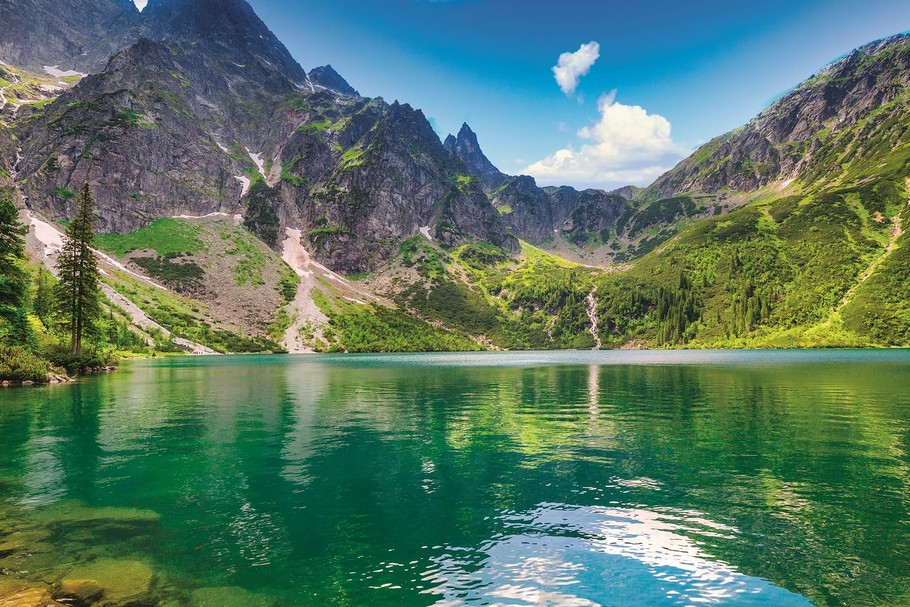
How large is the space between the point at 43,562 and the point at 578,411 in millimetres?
41445

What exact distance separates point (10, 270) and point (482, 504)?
276ft

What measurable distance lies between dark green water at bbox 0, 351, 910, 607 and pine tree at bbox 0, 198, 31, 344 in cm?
3618

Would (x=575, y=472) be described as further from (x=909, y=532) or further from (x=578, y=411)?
(x=578, y=411)

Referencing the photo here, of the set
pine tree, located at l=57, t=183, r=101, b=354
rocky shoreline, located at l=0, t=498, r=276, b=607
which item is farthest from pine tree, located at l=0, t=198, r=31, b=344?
rocky shoreline, located at l=0, t=498, r=276, b=607

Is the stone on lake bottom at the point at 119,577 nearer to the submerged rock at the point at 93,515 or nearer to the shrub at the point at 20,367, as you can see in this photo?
the submerged rock at the point at 93,515

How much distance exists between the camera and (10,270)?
71.6 meters

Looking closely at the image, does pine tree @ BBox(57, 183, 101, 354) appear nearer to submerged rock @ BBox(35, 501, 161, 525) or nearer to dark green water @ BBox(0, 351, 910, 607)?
dark green water @ BBox(0, 351, 910, 607)

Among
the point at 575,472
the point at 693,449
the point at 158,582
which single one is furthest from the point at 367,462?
the point at 693,449

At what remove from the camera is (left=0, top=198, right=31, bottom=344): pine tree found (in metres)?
69.9

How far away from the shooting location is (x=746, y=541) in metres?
16.7

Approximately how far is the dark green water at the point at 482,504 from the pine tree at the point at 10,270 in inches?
1425

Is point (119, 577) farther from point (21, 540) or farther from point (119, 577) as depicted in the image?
point (21, 540)

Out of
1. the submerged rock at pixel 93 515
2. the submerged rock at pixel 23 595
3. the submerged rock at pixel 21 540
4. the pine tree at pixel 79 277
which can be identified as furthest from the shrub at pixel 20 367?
the submerged rock at pixel 23 595

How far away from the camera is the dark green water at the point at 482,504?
1393 centimetres
